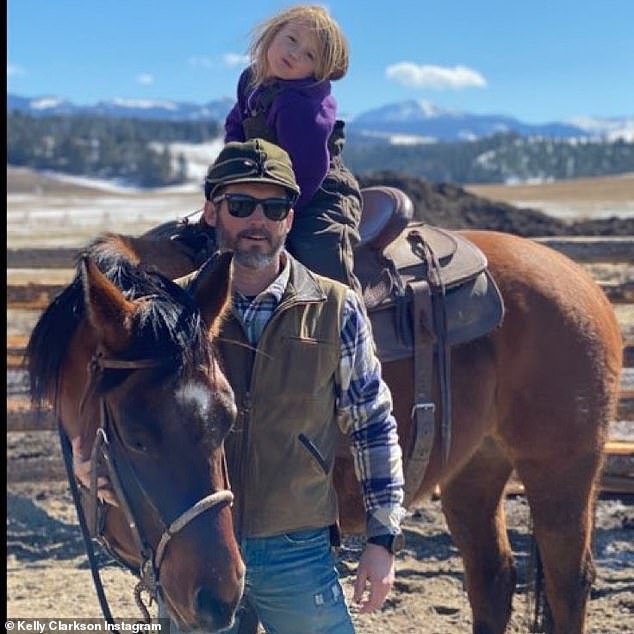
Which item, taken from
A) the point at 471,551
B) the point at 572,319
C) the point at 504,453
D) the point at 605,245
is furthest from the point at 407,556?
the point at 605,245

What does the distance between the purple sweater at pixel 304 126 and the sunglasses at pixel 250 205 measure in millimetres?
727

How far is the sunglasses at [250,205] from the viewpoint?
92.4 inches

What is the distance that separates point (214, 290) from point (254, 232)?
21cm

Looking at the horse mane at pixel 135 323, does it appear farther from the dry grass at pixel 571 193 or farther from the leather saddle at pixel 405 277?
the dry grass at pixel 571 193

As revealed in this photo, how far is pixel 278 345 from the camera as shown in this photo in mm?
2318

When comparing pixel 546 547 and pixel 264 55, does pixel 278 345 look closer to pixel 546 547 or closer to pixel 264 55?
pixel 264 55

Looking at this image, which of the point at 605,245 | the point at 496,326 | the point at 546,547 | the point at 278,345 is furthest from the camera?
the point at 605,245

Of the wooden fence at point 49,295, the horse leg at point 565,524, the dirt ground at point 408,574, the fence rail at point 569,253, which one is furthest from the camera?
the fence rail at point 569,253

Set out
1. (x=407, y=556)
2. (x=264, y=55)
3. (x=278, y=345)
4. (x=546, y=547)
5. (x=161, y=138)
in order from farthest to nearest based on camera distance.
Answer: (x=161, y=138) → (x=407, y=556) → (x=546, y=547) → (x=264, y=55) → (x=278, y=345)

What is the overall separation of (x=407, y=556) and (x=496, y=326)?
206 cm

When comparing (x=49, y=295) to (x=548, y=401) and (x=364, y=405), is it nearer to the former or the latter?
(x=548, y=401)

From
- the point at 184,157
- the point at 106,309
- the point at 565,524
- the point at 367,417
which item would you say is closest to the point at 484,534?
the point at 565,524

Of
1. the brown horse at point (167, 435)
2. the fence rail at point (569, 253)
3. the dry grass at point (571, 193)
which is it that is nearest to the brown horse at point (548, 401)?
the brown horse at point (167, 435)

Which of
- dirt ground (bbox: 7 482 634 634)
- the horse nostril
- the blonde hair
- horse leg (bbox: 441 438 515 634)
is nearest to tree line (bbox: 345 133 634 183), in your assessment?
dirt ground (bbox: 7 482 634 634)
